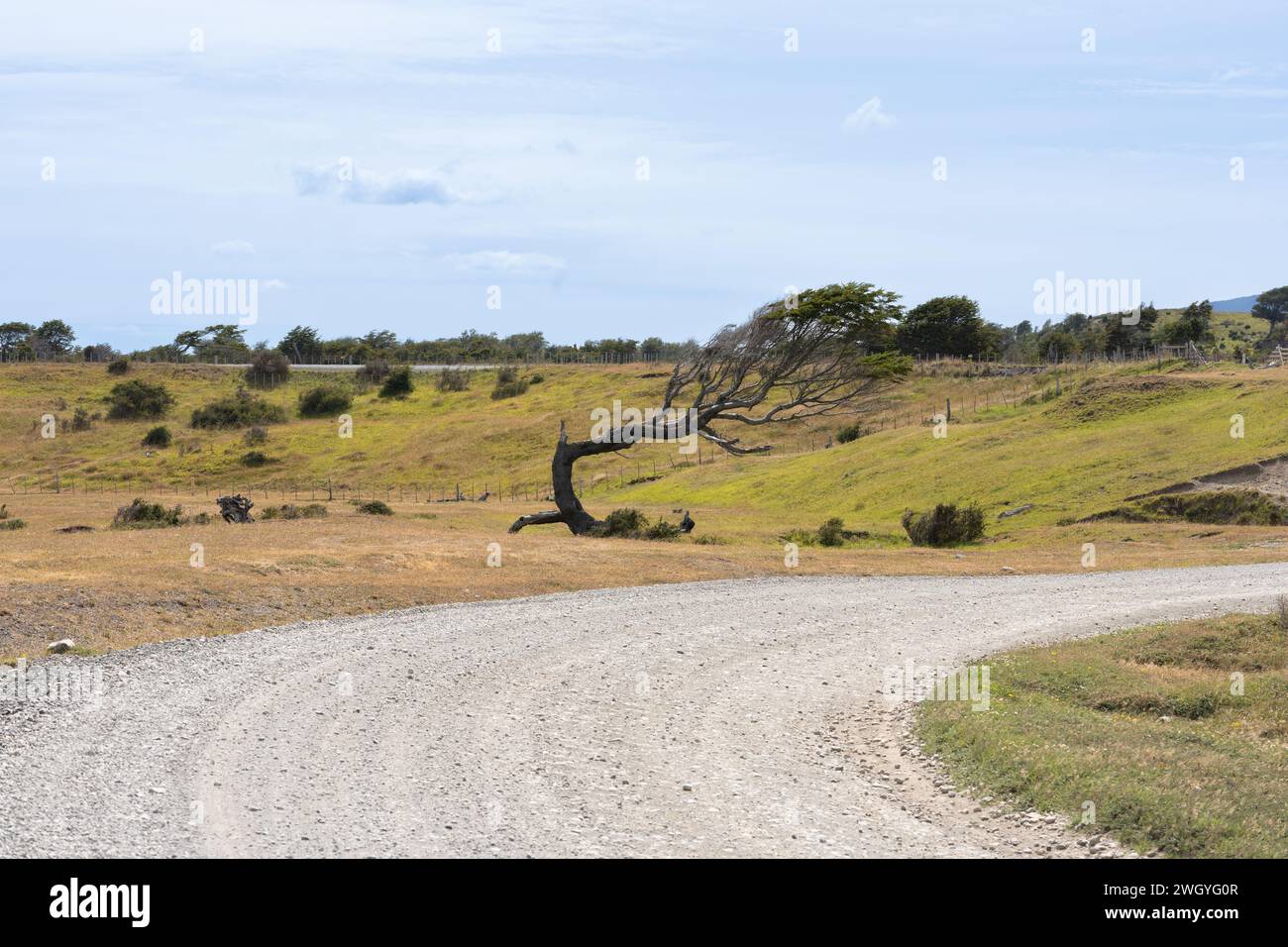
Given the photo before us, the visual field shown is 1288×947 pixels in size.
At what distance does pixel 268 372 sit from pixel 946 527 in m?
87.2

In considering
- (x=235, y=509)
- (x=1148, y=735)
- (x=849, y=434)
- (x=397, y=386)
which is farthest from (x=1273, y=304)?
(x=1148, y=735)

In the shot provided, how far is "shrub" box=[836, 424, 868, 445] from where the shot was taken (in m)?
78.5

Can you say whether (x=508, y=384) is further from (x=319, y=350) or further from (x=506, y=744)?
(x=506, y=744)

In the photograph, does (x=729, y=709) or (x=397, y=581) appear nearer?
(x=729, y=709)

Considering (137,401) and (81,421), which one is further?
(137,401)

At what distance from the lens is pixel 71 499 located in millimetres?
61438

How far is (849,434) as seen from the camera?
78750mm

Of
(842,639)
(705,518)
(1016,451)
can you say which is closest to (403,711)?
(842,639)

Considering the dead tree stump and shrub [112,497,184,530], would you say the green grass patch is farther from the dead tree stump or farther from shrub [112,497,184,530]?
shrub [112,497,184,530]

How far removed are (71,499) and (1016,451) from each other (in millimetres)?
46279

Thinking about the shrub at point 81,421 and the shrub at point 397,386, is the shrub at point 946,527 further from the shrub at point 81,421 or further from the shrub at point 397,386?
the shrub at point 397,386

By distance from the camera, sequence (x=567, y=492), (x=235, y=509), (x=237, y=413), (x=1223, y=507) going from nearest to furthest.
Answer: (x=235, y=509), (x=567, y=492), (x=1223, y=507), (x=237, y=413)

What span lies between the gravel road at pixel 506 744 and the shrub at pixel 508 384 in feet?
284
